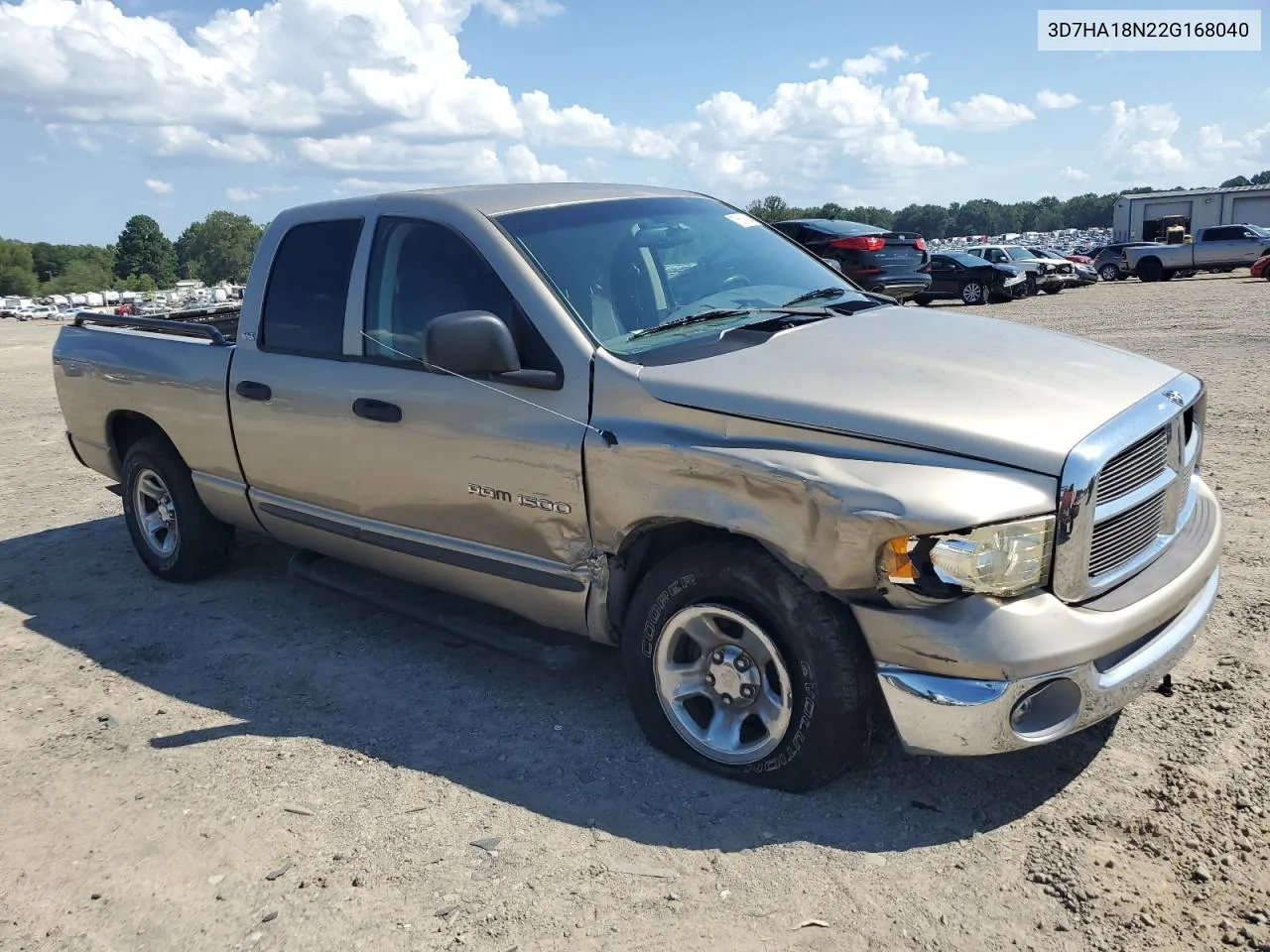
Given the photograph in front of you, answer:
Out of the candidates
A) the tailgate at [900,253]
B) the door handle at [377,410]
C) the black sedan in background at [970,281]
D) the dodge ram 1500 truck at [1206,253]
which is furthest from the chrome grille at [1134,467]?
the dodge ram 1500 truck at [1206,253]

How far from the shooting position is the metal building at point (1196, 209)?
50.2 m

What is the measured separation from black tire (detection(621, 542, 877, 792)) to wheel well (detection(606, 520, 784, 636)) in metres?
0.10

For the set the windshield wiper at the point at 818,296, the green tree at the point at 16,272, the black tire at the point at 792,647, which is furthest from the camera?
the green tree at the point at 16,272

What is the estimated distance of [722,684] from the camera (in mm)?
3422

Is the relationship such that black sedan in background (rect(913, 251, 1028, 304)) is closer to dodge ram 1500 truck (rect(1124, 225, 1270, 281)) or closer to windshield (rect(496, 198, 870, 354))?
dodge ram 1500 truck (rect(1124, 225, 1270, 281))

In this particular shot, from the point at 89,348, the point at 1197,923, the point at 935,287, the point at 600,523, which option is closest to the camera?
the point at 1197,923

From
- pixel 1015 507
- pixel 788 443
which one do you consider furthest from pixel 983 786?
pixel 788 443

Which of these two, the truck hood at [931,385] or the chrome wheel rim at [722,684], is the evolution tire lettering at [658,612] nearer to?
the chrome wheel rim at [722,684]

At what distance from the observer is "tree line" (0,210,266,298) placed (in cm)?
15588

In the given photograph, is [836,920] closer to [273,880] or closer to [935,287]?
[273,880]

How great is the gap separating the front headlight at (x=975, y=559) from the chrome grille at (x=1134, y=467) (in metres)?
0.30

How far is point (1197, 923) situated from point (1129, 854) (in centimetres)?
29

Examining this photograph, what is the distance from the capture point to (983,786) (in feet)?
11.0

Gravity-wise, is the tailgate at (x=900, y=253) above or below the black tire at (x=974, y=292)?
above
